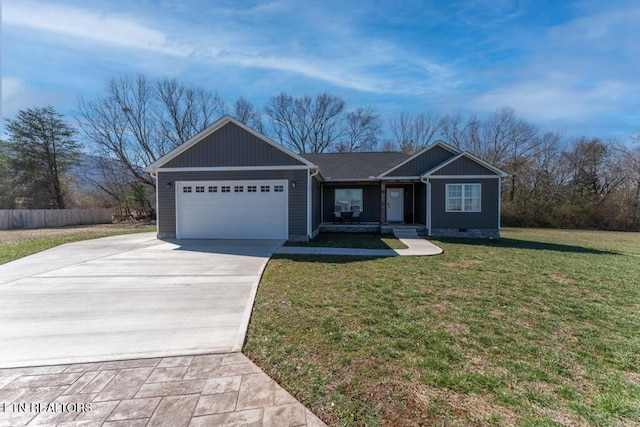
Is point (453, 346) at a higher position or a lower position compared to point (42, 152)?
lower

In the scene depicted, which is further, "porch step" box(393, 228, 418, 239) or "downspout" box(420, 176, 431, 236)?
"downspout" box(420, 176, 431, 236)

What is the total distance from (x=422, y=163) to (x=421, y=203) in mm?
2026

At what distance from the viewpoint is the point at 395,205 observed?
15.8 metres

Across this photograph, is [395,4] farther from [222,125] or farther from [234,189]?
[234,189]

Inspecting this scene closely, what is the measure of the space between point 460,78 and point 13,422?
797 inches

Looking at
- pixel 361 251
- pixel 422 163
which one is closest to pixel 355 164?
pixel 422 163

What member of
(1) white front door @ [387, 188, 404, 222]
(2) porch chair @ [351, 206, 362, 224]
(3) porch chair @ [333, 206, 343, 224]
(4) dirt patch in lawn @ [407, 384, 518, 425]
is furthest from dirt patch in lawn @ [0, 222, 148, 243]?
(4) dirt patch in lawn @ [407, 384, 518, 425]

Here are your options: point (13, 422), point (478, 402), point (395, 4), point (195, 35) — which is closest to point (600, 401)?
point (478, 402)

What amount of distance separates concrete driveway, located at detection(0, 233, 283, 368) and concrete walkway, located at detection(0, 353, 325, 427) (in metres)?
0.26

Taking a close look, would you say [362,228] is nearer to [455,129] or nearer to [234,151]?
[234,151]

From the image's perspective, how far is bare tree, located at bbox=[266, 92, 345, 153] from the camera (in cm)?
3203

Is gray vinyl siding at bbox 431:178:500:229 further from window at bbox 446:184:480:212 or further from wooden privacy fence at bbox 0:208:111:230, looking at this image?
wooden privacy fence at bbox 0:208:111:230

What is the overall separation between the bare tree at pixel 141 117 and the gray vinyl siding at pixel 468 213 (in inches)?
974

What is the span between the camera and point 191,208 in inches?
454
